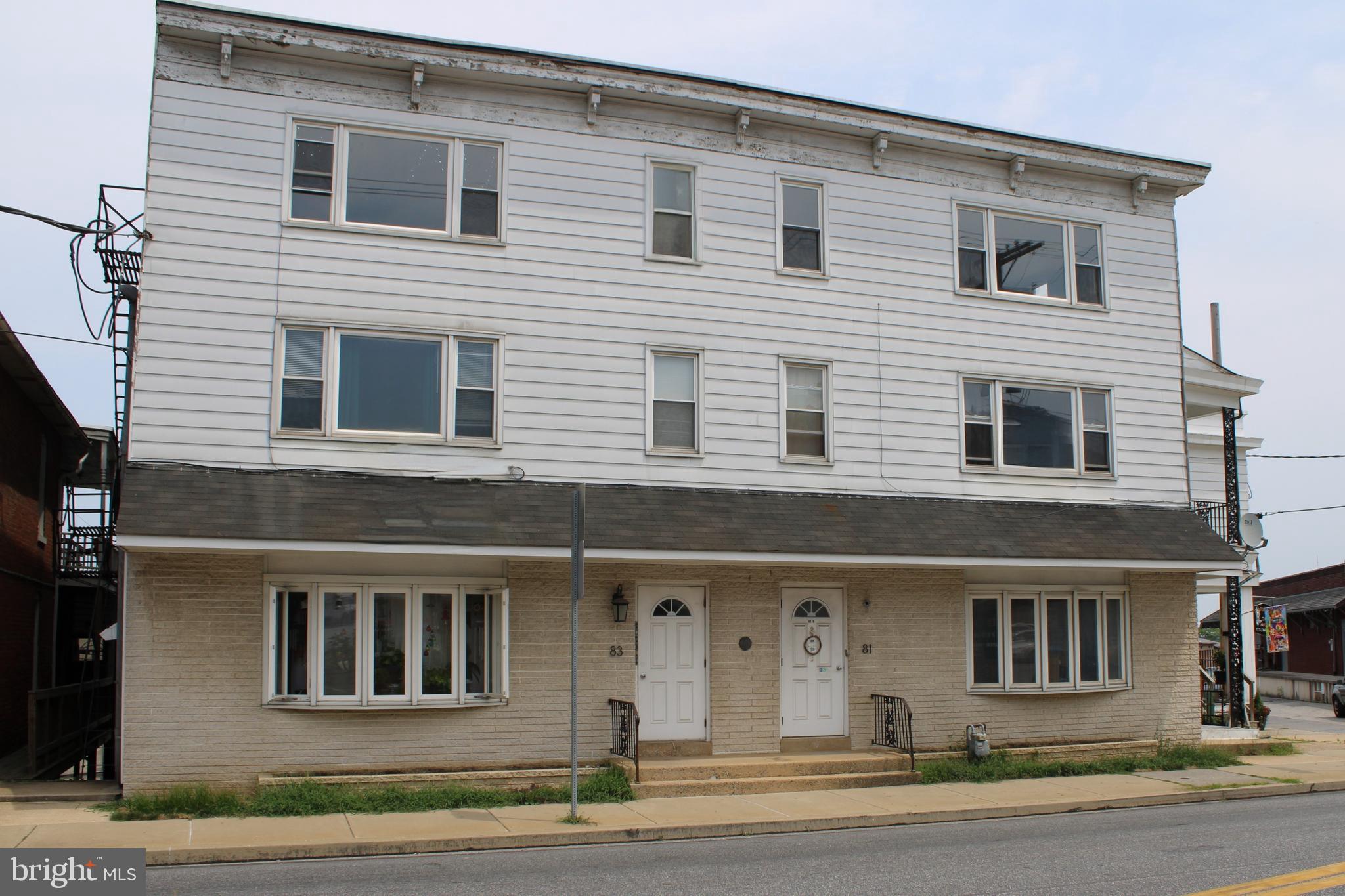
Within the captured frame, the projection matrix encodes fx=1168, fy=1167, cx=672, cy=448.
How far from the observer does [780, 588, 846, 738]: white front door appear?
16109 millimetres

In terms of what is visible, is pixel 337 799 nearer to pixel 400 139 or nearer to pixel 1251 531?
pixel 400 139

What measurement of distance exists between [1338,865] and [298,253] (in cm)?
1286

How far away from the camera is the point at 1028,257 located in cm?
1867

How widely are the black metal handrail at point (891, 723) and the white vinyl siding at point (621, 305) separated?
308cm

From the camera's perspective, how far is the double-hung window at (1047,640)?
17.2 metres

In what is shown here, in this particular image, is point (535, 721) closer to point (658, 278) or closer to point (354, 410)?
point (354, 410)

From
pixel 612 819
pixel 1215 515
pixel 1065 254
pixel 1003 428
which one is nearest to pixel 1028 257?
pixel 1065 254

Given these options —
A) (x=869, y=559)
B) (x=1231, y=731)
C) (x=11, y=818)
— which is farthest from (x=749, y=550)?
(x=1231, y=731)

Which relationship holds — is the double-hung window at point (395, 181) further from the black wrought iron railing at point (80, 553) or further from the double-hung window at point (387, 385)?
the black wrought iron railing at point (80, 553)

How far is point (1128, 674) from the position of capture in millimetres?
17953

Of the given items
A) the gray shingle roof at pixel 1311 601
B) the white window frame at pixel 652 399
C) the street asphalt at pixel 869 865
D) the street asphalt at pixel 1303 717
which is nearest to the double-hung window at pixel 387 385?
the white window frame at pixel 652 399

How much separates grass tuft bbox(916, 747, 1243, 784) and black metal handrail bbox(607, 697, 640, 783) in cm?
390

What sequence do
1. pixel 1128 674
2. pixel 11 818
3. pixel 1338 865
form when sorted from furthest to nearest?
pixel 1128 674 < pixel 11 818 < pixel 1338 865

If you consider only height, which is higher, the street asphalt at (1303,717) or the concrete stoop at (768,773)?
the concrete stoop at (768,773)
